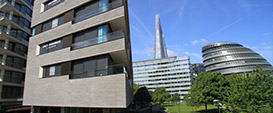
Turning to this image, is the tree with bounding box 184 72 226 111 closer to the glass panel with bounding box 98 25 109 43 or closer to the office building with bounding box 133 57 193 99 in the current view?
the glass panel with bounding box 98 25 109 43

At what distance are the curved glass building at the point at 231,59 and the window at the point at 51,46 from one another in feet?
279

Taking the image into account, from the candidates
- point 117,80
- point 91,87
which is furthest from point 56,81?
point 117,80

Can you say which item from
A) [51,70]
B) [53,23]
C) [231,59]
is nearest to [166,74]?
[231,59]

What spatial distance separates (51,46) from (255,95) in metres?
20.6

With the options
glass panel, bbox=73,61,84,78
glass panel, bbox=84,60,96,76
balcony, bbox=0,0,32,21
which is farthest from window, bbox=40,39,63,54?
balcony, bbox=0,0,32,21

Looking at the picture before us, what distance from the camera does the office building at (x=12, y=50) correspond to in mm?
22675

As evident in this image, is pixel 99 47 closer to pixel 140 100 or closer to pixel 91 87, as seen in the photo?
pixel 91 87

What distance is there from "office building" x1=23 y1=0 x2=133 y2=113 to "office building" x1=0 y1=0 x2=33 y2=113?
345 inches

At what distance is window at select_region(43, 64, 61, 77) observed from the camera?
15595 mm

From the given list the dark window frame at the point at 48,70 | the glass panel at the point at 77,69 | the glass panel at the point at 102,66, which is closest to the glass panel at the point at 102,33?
the glass panel at the point at 102,66

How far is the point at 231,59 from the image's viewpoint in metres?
78.3

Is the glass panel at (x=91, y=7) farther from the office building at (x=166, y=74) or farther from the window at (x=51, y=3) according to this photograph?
the office building at (x=166, y=74)

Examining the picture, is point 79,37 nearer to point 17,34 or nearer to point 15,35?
point 15,35

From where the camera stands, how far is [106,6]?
13969 millimetres
